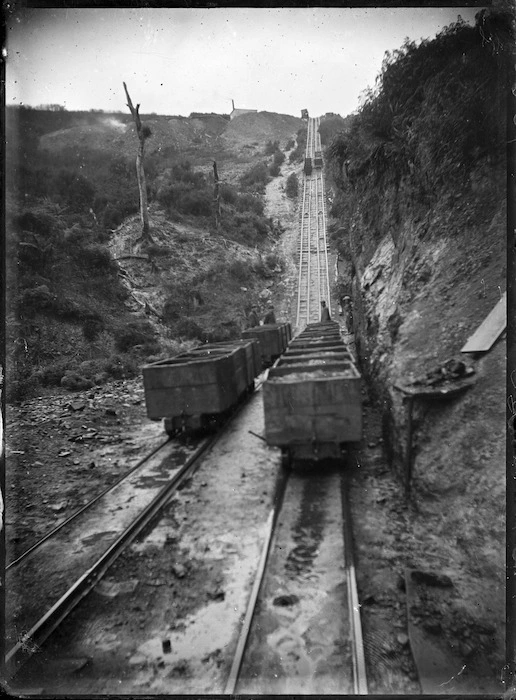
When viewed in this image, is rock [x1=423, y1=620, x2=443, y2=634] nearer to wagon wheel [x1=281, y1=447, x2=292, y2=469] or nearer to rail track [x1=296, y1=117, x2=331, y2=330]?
wagon wheel [x1=281, y1=447, x2=292, y2=469]

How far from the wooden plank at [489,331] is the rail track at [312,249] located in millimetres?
17485

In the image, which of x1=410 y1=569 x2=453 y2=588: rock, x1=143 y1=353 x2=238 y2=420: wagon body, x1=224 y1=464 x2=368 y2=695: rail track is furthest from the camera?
x1=143 y1=353 x2=238 y2=420: wagon body

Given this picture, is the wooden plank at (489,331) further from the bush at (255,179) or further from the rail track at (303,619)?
the bush at (255,179)

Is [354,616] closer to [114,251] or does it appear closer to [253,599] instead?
[253,599]

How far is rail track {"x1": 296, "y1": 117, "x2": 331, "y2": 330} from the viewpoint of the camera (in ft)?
77.7

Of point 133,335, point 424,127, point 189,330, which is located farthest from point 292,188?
point 424,127

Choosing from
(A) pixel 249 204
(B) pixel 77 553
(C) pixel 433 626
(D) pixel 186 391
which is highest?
(A) pixel 249 204

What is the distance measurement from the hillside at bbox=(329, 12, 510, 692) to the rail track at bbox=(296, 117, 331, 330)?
11781 millimetres

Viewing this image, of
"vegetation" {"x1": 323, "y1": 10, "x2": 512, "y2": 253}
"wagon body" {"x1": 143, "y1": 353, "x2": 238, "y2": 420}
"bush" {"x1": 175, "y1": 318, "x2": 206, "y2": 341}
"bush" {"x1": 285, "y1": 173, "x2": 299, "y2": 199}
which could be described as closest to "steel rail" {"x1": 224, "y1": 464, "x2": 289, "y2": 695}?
"wagon body" {"x1": 143, "y1": 353, "x2": 238, "y2": 420}

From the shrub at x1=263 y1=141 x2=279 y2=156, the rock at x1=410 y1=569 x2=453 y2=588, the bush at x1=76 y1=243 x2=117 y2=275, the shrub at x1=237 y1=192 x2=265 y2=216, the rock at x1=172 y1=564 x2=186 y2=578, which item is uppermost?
the shrub at x1=263 y1=141 x2=279 y2=156

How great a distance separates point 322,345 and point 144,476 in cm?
481

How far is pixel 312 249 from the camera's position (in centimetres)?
2848

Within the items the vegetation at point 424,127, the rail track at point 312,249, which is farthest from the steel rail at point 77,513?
the rail track at point 312,249

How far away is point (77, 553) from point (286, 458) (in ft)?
9.90
